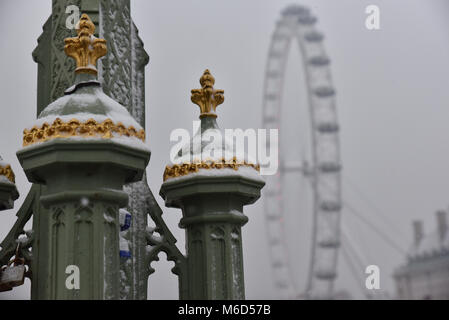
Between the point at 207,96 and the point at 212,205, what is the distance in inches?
38.8

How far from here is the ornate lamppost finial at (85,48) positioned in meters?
5.55

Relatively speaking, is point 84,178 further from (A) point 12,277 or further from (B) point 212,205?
(B) point 212,205

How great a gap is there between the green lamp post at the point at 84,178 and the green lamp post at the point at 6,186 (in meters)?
1.02

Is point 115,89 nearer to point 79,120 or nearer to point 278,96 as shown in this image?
point 79,120

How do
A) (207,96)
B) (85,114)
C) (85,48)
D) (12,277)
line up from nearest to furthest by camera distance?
(85,114) < (85,48) < (12,277) < (207,96)

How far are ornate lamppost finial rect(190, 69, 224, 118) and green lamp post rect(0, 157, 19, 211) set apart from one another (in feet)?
5.55

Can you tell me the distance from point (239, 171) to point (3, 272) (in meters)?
2.02

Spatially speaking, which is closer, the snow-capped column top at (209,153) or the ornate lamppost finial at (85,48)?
the ornate lamppost finial at (85,48)

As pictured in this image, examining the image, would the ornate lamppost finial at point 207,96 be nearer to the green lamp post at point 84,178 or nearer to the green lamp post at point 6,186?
the green lamp post at point 84,178

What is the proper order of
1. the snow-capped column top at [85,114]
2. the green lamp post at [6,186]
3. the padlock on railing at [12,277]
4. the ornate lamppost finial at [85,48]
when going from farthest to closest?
1. the green lamp post at [6,186]
2. the padlock on railing at [12,277]
3. the ornate lamppost finial at [85,48]
4. the snow-capped column top at [85,114]

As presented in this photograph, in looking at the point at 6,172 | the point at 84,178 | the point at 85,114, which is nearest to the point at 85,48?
the point at 85,114

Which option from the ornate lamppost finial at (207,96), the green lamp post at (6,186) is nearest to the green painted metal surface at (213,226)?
the ornate lamppost finial at (207,96)

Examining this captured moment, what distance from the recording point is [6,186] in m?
6.34
